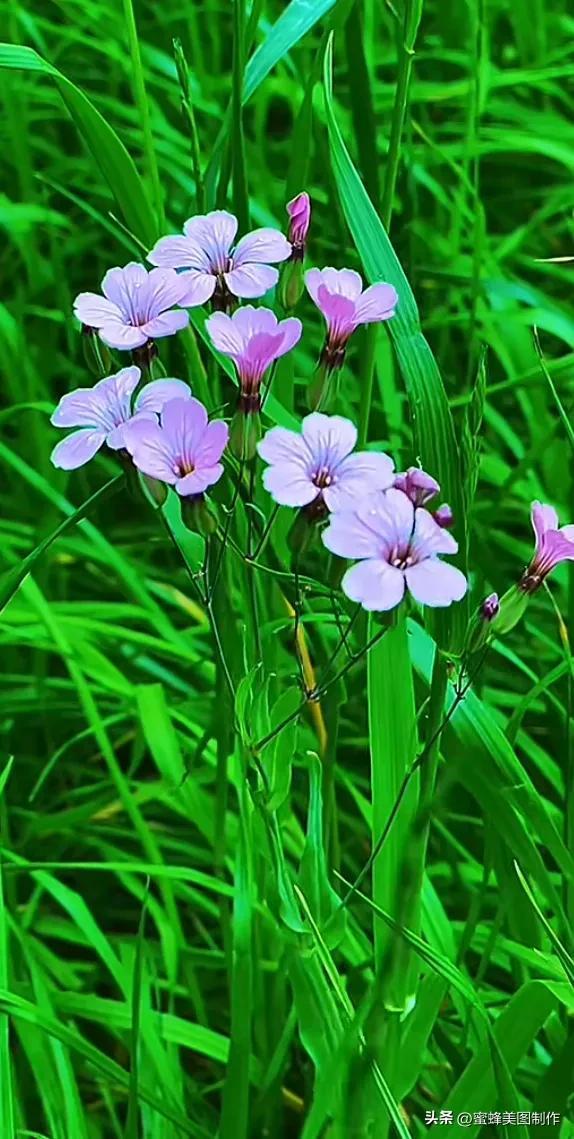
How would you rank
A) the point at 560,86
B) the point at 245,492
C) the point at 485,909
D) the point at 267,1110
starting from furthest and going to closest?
the point at 560,86 → the point at 485,909 → the point at 267,1110 → the point at 245,492

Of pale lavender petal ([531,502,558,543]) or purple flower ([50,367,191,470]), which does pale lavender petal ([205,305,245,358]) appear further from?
pale lavender petal ([531,502,558,543])

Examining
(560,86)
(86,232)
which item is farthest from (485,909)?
(560,86)

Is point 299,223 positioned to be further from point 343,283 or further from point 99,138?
point 99,138

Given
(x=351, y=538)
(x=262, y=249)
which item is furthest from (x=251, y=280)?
(x=351, y=538)

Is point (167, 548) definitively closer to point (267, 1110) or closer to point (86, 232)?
point (86, 232)

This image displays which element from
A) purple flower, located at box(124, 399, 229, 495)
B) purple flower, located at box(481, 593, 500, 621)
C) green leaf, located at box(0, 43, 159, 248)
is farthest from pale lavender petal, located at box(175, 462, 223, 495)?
green leaf, located at box(0, 43, 159, 248)

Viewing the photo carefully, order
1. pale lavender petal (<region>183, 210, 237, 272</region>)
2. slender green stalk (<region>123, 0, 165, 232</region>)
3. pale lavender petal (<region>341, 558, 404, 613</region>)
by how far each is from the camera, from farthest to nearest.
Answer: slender green stalk (<region>123, 0, 165, 232</region>) → pale lavender petal (<region>183, 210, 237, 272</region>) → pale lavender petal (<region>341, 558, 404, 613</region>)
